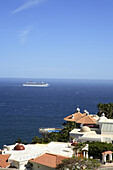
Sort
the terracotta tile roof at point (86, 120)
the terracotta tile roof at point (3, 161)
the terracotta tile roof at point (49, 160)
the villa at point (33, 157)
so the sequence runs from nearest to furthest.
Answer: the terracotta tile roof at point (49, 160)
the villa at point (33, 157)
the terracotta tile roof at point (3, 161)
the terracotta tile roof at point (86, 120)

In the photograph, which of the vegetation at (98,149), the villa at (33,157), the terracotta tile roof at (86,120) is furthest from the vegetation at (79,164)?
the terracotta tile roof at (86,120)

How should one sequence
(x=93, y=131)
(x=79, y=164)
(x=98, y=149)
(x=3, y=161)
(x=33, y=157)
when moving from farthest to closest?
1. (x=93, y=131)
2. (x=98, y=149)
3. (x=33, y=157)
4. (x=3, y=161)
5. (x=79, y=164)

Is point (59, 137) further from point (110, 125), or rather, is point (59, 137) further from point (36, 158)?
point (36, 158)

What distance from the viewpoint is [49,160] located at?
104 feet

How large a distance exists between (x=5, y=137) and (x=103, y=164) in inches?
1417

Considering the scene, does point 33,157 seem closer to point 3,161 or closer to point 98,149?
point 3,161

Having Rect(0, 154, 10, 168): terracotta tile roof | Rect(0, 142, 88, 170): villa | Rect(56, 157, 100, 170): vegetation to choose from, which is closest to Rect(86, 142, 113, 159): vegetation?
Rect(0, 142, 88, 170): villa

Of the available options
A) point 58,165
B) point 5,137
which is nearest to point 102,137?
point 58,165

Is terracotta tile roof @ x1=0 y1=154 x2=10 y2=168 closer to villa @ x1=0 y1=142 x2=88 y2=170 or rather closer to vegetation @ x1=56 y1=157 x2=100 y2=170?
villa @ x1=0 y1=142 x2=88 y2=170

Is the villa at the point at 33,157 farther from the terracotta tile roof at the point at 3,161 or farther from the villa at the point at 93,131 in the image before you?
A: the villa at the point at 93,131

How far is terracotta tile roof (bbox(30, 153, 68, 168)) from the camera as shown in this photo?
3080cm

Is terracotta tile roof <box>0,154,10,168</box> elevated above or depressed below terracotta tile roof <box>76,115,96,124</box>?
below

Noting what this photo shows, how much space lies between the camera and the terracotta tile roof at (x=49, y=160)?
1212 inches

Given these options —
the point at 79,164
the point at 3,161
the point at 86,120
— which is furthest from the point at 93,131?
the point at 79,164
